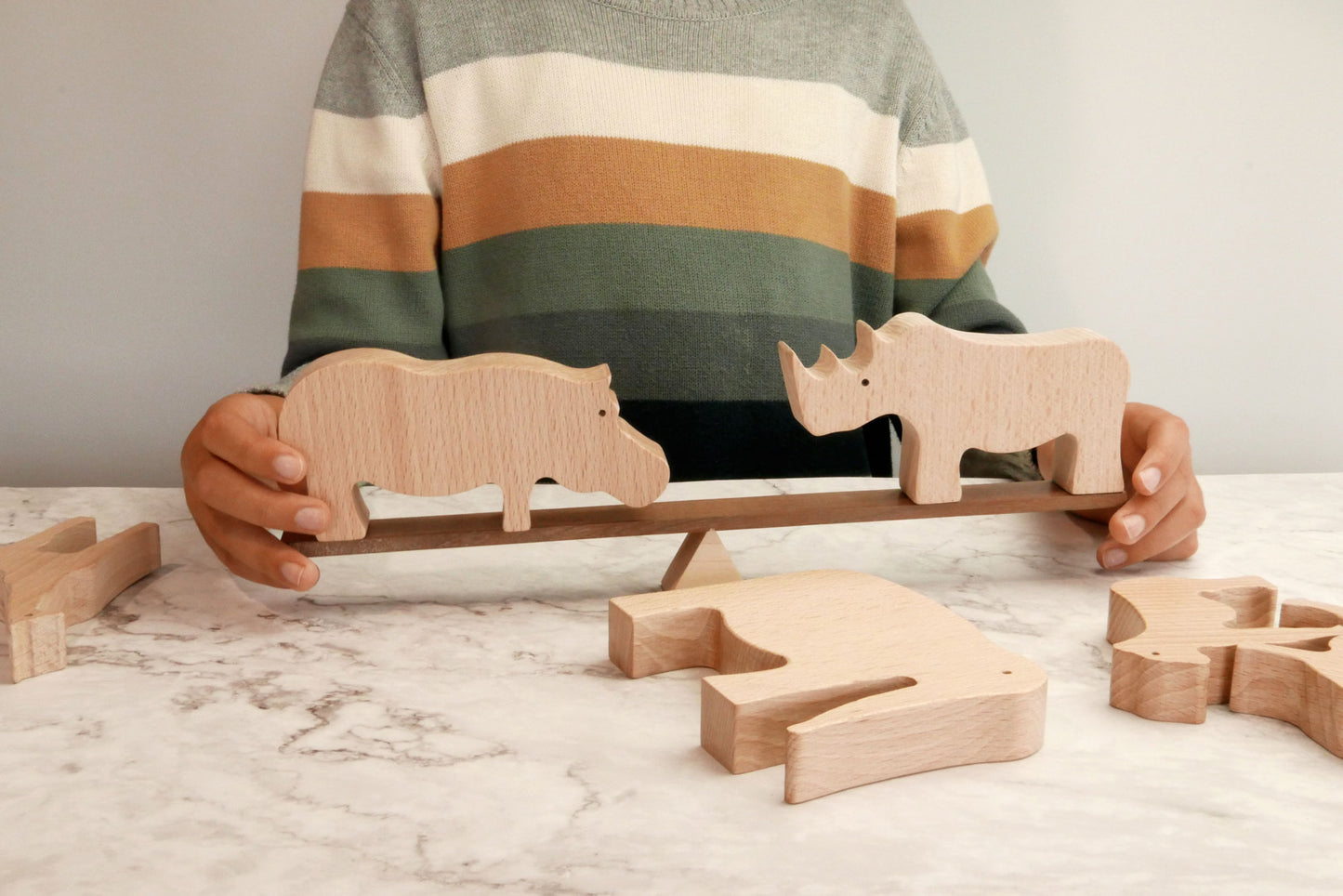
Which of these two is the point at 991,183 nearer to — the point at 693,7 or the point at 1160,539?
the point at 693,7

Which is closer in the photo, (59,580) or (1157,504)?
(59,580)

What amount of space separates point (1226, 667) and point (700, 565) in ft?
1.06

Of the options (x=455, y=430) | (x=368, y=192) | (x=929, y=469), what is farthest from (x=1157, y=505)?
(x=368, y=192)

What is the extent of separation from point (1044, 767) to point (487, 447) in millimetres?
383

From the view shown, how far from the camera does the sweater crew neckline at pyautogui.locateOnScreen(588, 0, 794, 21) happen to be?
1162mm

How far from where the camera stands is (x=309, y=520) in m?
0.66

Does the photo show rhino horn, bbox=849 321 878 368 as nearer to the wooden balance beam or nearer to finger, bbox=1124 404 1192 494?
the wooden balance beam

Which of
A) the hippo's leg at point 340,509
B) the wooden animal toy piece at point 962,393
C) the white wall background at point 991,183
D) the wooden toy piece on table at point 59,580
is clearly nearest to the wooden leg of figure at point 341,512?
the hippo's leg at point 340,509

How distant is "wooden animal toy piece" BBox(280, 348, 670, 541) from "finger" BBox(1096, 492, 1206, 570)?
1.18ft

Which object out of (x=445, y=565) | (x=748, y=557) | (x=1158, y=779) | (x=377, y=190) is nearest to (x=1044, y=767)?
→ (x=1158, y=779)

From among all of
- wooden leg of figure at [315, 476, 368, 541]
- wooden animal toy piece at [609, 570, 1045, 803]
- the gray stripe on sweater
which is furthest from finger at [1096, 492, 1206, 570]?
the gray stripe on sweater

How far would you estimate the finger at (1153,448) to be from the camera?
2.48 feet

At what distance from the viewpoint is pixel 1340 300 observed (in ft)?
5.27

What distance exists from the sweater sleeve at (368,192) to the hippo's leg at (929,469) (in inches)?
25.1
